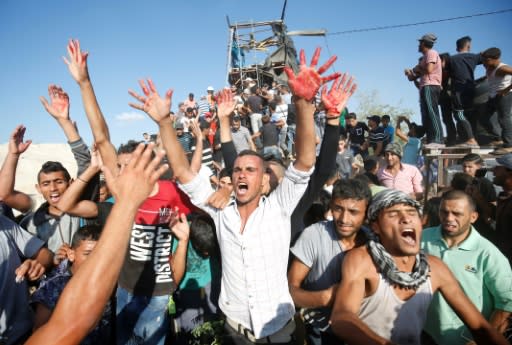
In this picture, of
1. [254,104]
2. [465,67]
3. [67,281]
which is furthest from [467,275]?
[254,104]

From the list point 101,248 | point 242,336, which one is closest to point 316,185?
point 242,336

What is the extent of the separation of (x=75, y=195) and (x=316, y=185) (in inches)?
84.7

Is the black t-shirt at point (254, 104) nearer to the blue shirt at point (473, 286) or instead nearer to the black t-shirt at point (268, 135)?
the black t-shirt at point (268, 135)

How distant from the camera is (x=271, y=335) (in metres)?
2.06

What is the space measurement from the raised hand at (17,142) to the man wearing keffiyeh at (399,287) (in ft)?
10.1

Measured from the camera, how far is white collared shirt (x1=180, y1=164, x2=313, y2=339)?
2084 millimetres

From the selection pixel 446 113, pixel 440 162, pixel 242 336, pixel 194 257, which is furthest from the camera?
pixel 446 113

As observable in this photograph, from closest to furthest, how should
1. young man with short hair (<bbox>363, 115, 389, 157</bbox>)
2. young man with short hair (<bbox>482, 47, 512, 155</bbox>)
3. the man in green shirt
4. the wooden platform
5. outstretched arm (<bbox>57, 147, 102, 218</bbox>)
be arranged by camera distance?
the man in green shirt < outstretched arm (<bbox>57, 147, 102, 218</bbox>) < young man with short hair (<bbox>482, 47, 512, 155</bbox>) < the wooden platform < young man with short hair (<bbox>363, 115, 389, 157</bbox>)

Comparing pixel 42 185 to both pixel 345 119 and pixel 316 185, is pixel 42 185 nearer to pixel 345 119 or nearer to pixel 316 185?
pixel 316 185

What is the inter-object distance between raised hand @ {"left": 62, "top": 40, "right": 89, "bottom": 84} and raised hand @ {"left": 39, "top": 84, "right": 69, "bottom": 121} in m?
0.38

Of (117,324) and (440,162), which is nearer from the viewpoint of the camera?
(117,324)

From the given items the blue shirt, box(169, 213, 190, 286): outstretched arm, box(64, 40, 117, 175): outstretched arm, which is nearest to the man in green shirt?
the blue shirt

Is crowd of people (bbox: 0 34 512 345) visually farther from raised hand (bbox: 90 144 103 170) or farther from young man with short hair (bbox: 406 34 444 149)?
young man with short hair (bbox: 406 34 444 149)

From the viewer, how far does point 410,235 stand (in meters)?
2.03
